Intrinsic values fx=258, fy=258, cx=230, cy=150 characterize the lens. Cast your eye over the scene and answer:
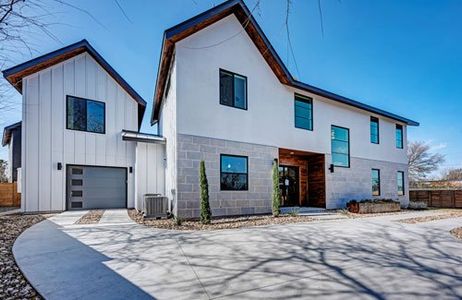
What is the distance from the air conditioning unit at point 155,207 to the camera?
8469 millimetres

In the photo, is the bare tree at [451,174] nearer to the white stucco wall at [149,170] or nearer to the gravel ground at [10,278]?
the white stucco wall at [149,170]

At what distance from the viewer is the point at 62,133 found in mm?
11047

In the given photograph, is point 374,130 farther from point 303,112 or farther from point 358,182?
point 303,112

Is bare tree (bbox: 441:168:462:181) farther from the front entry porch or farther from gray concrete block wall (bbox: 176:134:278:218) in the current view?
gray concrete block wall (bbox: 176:134:278:218)

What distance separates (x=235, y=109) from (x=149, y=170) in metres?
4.53

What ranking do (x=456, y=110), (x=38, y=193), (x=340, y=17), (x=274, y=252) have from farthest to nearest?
(x=456, y=110) < (x=38, y=193) < (x=274, y=252) < (x=340, y=17)

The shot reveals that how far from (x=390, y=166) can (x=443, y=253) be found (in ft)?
40.3

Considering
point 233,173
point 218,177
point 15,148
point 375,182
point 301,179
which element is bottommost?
point 375,182

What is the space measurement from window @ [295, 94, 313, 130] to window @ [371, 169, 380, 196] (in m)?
5.62

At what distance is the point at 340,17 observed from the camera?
3783mm

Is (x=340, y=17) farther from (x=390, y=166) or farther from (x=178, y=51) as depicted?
(x=390, y=166)

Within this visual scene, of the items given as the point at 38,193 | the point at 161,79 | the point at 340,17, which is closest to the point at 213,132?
the point at 161,79

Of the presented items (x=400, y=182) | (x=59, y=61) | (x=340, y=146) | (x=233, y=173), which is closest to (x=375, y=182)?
(x=400, y=182)

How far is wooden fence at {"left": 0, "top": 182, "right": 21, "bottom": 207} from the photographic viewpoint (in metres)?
14.2
